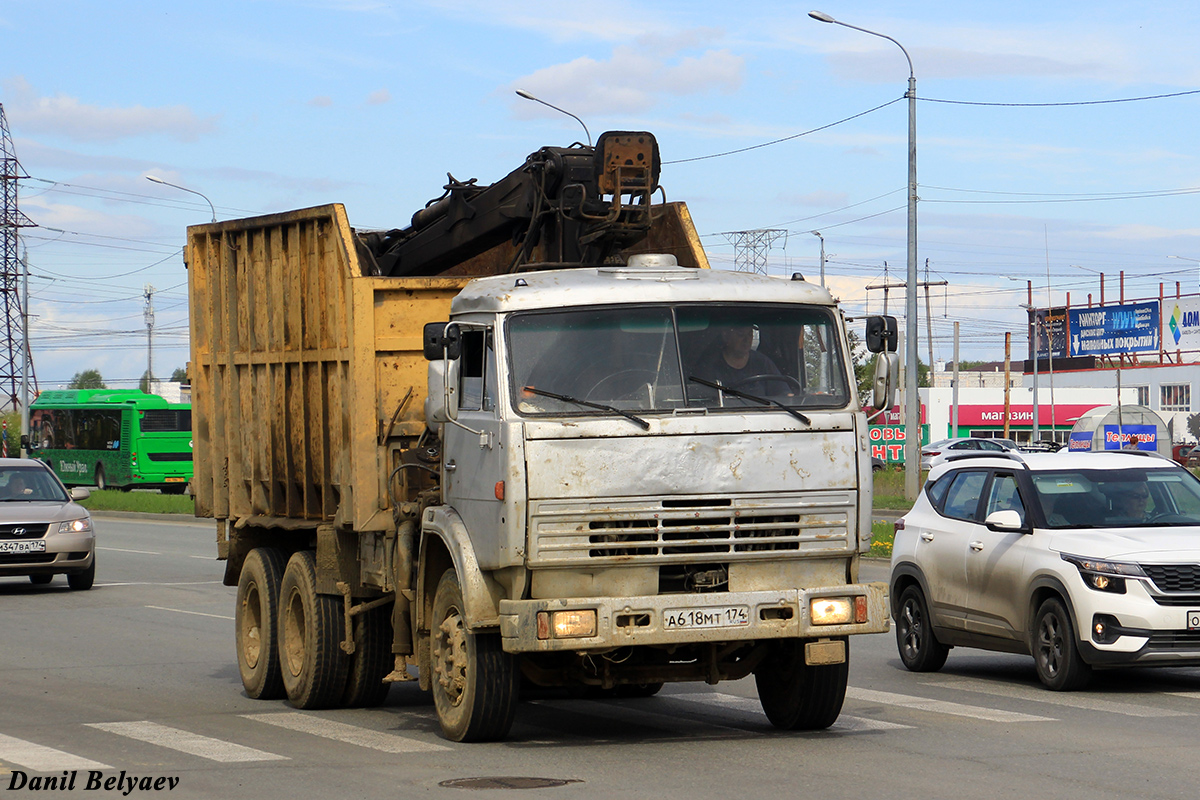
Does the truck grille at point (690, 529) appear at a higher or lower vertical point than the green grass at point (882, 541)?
higher

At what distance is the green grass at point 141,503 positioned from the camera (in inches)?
1676

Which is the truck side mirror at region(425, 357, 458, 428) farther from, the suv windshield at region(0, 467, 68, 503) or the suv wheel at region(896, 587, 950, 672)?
the suv windshield at region(0, 467, 68, 503)

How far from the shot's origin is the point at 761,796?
7.71 m

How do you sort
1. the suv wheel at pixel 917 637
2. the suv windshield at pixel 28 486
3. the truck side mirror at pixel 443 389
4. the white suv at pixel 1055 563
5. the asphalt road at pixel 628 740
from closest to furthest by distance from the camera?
the asphalt road at pixel 628 740
the truck side mirror at pixel 443 389
the white suv at pixel 1055 563
the suv wheel at pixel 917 637
the suv windshield at pixel 28 486

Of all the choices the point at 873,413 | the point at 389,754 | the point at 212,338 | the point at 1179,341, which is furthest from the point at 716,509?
the point at 1179,341

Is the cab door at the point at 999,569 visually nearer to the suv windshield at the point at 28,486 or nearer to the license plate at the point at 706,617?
the license plate at the point at 706,617

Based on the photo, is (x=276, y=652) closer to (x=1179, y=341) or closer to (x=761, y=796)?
(x=761, y=796)

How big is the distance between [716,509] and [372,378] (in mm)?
2677

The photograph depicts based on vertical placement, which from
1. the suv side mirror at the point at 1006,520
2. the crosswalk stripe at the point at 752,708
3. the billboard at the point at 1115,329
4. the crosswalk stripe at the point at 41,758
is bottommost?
the crosswalk stripe at the point at 752,708

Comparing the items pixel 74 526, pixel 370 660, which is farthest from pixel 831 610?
pixel 74 526

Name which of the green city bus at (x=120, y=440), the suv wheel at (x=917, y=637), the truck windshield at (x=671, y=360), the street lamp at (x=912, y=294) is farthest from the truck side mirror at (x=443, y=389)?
the green city bus at (x=120, y=440)

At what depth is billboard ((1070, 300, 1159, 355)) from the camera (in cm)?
9819

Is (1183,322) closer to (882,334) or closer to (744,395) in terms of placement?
(882,334)

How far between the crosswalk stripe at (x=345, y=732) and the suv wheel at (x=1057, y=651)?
183 inches
